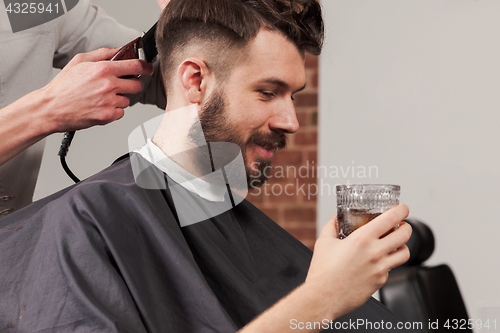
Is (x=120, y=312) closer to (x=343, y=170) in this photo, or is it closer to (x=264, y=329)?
(x=264, y=329)

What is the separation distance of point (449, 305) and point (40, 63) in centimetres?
179

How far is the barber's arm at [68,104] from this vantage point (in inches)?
46.3

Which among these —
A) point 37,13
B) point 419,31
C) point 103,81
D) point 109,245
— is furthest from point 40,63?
point 419,31

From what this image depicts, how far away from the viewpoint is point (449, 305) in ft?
4.82

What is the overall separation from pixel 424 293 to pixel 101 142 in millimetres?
1502

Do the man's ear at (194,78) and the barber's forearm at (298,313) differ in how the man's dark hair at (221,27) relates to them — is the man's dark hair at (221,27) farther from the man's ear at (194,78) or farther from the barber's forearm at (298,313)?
the barber's forearm at (298,313)

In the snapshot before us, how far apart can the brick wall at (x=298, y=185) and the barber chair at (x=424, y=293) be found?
1.06m

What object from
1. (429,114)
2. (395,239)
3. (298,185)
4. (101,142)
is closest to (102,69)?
(101,142)

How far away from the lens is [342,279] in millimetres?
783

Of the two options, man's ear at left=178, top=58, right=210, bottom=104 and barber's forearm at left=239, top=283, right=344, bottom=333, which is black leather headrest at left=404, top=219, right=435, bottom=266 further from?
man's ear at left=178, top=58, right=210, bottom=104

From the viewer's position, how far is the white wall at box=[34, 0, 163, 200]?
5.86ft

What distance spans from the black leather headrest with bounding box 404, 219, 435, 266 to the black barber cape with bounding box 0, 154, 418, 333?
23.9 inches

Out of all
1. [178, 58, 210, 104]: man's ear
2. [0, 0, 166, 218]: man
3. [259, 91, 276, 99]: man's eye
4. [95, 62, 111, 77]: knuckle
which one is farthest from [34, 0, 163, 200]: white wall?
[259, 91, 276, 99]: man's eye

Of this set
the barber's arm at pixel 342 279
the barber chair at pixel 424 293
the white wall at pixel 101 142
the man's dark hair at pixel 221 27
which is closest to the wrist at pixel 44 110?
the man's dark hair at pixel 221 27
